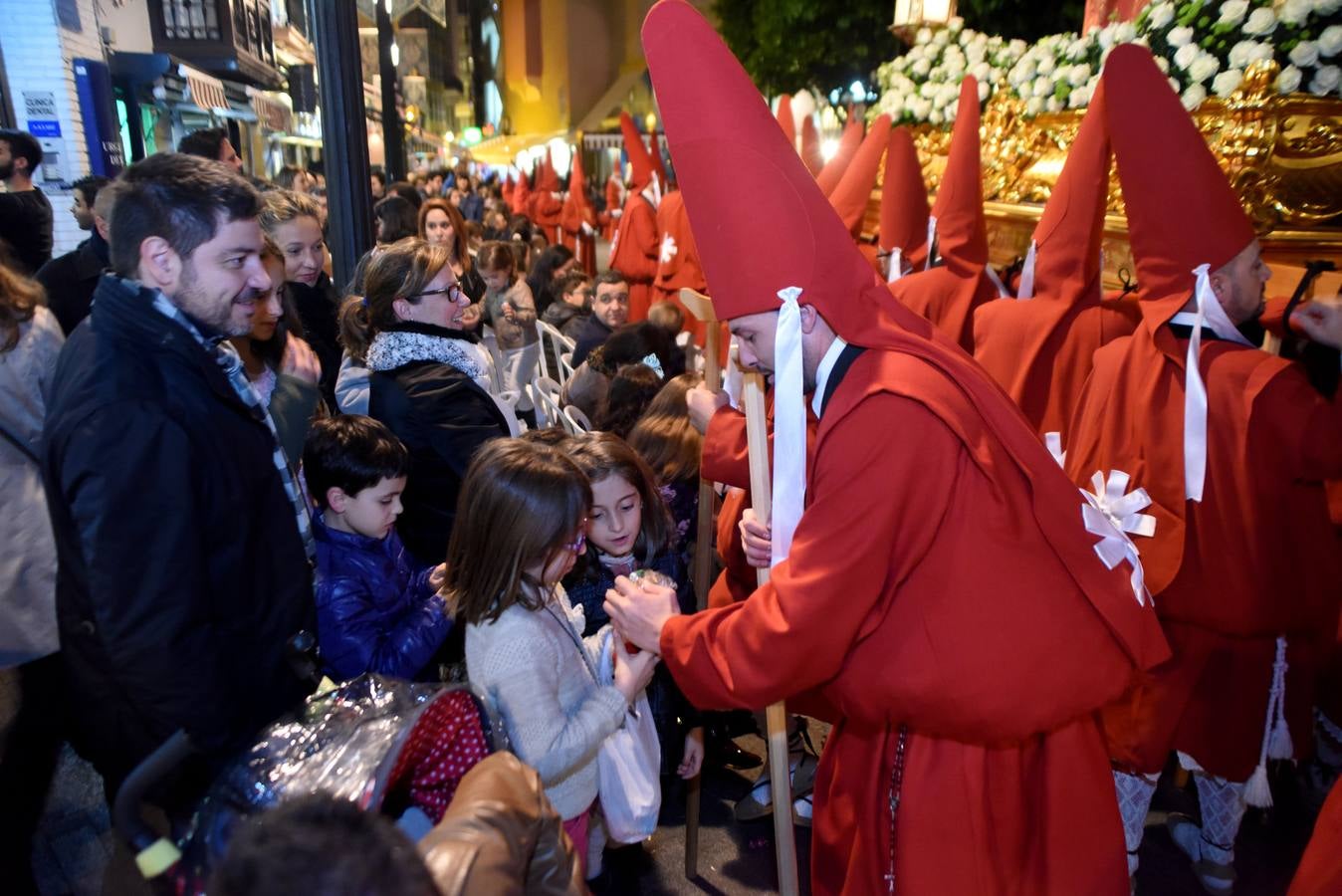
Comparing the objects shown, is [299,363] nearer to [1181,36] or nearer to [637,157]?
[1181,36]

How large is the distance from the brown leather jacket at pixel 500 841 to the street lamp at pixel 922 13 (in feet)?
23.7

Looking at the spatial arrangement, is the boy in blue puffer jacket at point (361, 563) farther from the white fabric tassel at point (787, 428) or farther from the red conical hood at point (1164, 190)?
the red conical hood at point (1164, 190)

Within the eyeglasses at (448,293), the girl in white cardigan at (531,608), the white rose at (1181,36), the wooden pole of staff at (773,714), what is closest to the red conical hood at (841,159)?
the white rose at (1181,36)

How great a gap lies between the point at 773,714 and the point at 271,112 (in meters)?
17.1

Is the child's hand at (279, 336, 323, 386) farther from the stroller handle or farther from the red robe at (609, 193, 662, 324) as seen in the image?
the red robe at (609, 193, 662, 324)

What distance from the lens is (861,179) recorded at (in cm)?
540

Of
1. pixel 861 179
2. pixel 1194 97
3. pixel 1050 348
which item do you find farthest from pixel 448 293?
pixel 1194 97

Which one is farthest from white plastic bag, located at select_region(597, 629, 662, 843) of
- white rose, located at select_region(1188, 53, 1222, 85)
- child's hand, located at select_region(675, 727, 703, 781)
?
white rose, located at select_region(1188, 53, 1222, 85)

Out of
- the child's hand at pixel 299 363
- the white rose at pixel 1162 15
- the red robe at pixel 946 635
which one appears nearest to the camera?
the red robe at pixel 946 635

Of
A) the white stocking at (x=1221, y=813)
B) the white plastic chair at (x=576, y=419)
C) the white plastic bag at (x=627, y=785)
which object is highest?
the white plastic chair at (x=576, y=419)

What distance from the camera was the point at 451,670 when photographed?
9.25ft

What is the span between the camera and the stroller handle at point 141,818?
120 centimetres

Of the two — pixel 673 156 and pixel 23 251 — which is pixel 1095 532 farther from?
pixel 23 251

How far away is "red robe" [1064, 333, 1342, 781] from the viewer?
266 cm
